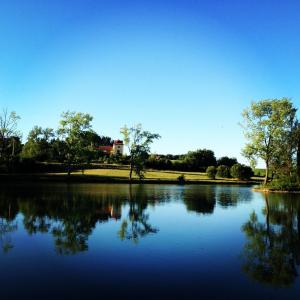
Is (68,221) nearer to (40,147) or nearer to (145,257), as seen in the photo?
(145,257)

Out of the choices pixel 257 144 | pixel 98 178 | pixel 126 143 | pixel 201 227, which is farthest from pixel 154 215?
pixel 126 143

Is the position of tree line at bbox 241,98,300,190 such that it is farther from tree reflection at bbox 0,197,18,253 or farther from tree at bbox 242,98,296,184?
tree reflection at bbox 0,197,18,253

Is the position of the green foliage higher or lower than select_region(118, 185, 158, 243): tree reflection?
higher

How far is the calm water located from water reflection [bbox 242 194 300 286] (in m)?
0.03

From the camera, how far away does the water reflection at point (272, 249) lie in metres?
11.4

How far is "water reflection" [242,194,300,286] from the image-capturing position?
1141cm

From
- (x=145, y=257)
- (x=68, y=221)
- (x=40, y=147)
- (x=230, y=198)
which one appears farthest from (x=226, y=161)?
(x=145, y=257)

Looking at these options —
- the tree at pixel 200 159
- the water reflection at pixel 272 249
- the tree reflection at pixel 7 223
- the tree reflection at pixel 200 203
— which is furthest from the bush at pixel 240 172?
the tree reflection at pixel 7 223

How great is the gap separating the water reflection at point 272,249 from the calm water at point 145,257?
0.03 metres

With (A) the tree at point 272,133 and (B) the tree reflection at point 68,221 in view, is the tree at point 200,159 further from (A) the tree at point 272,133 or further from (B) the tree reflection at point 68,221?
(B) the tree reflection at point 68,221

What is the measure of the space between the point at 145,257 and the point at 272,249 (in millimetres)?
5648

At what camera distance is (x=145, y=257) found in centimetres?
1295

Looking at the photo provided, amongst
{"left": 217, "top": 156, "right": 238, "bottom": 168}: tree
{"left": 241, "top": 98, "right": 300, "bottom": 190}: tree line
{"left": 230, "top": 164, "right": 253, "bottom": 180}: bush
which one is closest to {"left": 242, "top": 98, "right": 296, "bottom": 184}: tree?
{"left": 241, "top": 98, "right": 300, "bottom": 190}: tree line

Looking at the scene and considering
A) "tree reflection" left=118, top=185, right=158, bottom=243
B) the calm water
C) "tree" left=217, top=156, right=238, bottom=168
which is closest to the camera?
the calm water
